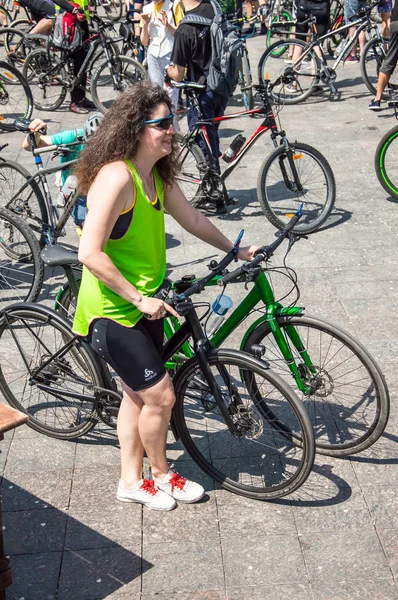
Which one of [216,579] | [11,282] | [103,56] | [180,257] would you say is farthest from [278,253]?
[103,56]

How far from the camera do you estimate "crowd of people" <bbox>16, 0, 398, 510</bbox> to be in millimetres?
3648

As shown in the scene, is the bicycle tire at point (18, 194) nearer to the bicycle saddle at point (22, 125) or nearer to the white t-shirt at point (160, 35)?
the bicycle saddle at point (22, 125)

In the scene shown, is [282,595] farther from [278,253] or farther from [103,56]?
[103,56]

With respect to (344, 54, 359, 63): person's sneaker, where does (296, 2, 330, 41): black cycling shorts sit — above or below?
above

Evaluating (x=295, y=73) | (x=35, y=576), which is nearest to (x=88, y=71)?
(x=295, y=73)

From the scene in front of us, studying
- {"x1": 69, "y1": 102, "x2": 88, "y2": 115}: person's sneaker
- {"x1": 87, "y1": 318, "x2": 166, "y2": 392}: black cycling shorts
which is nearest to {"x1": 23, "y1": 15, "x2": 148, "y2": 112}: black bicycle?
{"x1": 69, "y1": 102, "x2": 88, "y2": 115}: person's sneaker

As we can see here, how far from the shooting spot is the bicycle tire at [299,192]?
7320 mm

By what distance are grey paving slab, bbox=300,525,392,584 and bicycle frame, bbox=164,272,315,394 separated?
31.4 inches

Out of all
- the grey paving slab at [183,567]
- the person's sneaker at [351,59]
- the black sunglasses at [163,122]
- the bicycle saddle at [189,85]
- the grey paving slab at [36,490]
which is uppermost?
the black sunglasses at [163,122]

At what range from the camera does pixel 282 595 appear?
143 inches

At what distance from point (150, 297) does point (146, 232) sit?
0.29 m

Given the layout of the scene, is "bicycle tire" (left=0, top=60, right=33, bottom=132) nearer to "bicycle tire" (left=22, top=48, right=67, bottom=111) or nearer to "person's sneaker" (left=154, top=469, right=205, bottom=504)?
"bicycle tire" (left=22, top=48, right=67, bottom=111)

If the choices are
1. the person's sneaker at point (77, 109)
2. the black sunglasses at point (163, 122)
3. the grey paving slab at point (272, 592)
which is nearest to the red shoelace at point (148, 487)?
the grey paving slab at point (272, 592)

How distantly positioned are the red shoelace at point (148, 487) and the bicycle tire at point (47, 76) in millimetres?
7972
